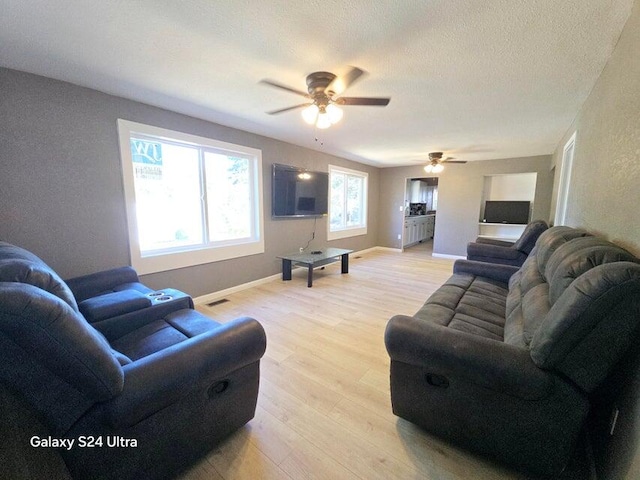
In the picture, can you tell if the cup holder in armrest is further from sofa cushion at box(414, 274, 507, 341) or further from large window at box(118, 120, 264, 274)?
sofa cushion at box(414, 274, 507, 341)

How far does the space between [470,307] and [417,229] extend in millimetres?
6275

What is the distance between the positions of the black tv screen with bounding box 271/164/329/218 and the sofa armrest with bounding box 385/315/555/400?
127 inches

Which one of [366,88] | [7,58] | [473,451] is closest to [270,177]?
[366,88]

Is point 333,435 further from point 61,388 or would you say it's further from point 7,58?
point 7,58

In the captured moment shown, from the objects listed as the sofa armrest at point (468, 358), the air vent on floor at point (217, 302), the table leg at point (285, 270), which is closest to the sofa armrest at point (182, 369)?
the sofa armrest at point (468, 358)

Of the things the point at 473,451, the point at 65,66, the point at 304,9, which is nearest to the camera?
the point at 473,451

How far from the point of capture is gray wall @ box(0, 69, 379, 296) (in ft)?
6.64

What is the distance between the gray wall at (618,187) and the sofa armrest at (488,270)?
27.3 inches

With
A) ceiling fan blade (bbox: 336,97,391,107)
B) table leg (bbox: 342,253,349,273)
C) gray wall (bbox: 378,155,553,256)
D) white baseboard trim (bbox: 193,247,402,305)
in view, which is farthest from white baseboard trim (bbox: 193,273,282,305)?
gray wall (bbox: 378,155,553,256)

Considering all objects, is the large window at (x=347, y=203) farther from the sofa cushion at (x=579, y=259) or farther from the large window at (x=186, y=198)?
the sofa cushion at (x=579, y=259)

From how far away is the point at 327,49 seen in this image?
1.70 meters

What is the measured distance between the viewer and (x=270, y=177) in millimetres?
4113

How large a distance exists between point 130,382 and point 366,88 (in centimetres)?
255

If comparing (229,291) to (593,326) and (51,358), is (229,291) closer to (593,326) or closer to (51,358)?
(51,358)
